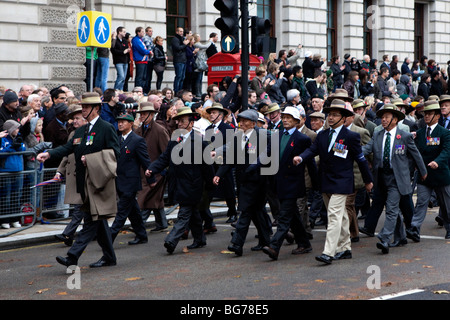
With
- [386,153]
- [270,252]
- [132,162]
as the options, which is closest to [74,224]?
[132,162]

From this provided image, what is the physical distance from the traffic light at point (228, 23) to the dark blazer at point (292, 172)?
4.13 metres

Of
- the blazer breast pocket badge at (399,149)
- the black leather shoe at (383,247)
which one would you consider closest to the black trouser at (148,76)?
the blazer breast pocket badge at (399,149)

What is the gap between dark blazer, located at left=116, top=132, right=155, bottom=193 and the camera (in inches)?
422

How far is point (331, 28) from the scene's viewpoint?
31203 mm

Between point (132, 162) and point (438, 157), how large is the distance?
14.1ft

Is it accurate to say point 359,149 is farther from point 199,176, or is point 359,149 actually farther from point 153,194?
point 153,194

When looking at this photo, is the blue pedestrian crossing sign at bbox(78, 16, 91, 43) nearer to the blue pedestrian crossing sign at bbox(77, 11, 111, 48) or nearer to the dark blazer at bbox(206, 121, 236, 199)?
the blue pedestrian crossing sign at bbox(77, 11, 111, 48)

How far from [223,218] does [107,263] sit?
14.9 ft

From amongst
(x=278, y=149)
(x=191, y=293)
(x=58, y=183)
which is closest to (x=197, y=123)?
(x=58, y=183)

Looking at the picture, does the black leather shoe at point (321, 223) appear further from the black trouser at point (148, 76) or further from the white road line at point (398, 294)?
the black trouser at point (148, 76)

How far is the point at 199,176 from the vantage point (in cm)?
1042

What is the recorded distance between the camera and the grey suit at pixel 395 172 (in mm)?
10148

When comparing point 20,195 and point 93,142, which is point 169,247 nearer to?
point 93,142

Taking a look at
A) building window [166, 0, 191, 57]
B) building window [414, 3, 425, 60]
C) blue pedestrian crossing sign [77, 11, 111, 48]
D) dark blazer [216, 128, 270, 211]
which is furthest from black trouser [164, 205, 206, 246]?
building window [414, 3, 425, 60]
